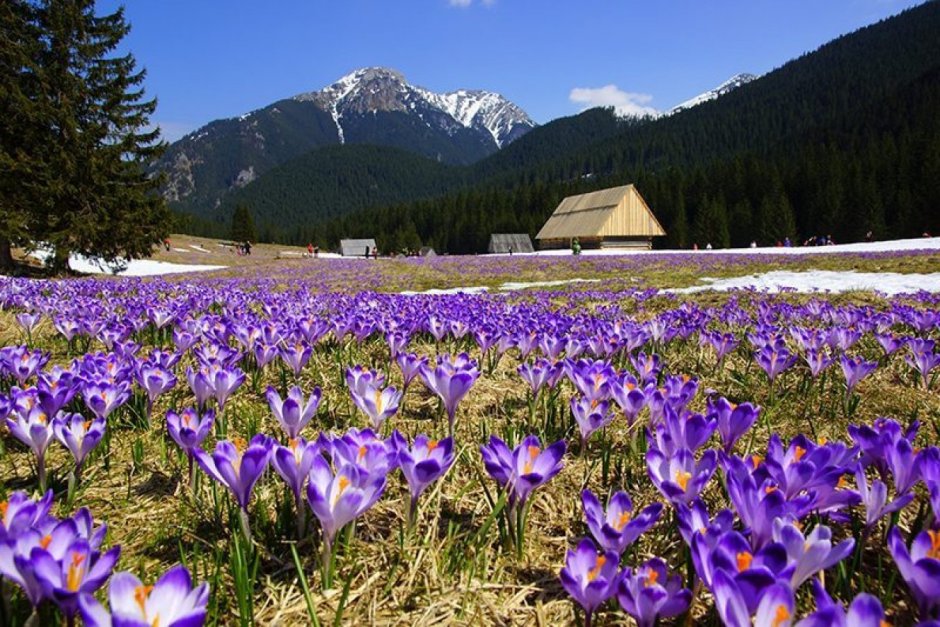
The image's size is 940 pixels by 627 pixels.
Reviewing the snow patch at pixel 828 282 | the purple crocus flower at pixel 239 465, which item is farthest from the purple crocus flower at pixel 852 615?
the snow patch at pixel 828 282

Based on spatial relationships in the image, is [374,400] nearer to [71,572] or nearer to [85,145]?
[71,572]

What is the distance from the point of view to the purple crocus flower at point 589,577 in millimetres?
1154

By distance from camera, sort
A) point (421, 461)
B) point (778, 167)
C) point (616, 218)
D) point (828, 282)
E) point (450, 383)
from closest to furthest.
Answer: point (421, 461) → point (450, 383) → point (828, 282) → point (616, 218) → point (778, 167)

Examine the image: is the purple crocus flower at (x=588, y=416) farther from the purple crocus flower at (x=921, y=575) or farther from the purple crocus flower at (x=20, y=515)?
the purple crocus flower at (x=20, y=515)

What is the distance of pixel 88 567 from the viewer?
1093mm

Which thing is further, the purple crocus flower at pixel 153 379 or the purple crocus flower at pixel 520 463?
the purple crocus flower at pixel 153 379

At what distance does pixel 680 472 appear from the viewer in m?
1.61

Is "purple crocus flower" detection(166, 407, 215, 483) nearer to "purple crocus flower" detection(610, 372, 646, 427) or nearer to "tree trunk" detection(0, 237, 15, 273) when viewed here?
"purple crocus flower" detection(610, 372, 646, 427)

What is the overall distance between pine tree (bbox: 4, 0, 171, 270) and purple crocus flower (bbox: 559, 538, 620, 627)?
24.8 meters

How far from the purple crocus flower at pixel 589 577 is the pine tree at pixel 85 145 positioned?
975 inches

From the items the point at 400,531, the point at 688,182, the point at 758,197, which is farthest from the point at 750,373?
the point at 688,182

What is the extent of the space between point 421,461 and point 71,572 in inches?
32.0

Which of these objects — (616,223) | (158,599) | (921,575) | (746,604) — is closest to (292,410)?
(158,599)

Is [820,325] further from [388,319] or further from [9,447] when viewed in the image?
[9,447]
